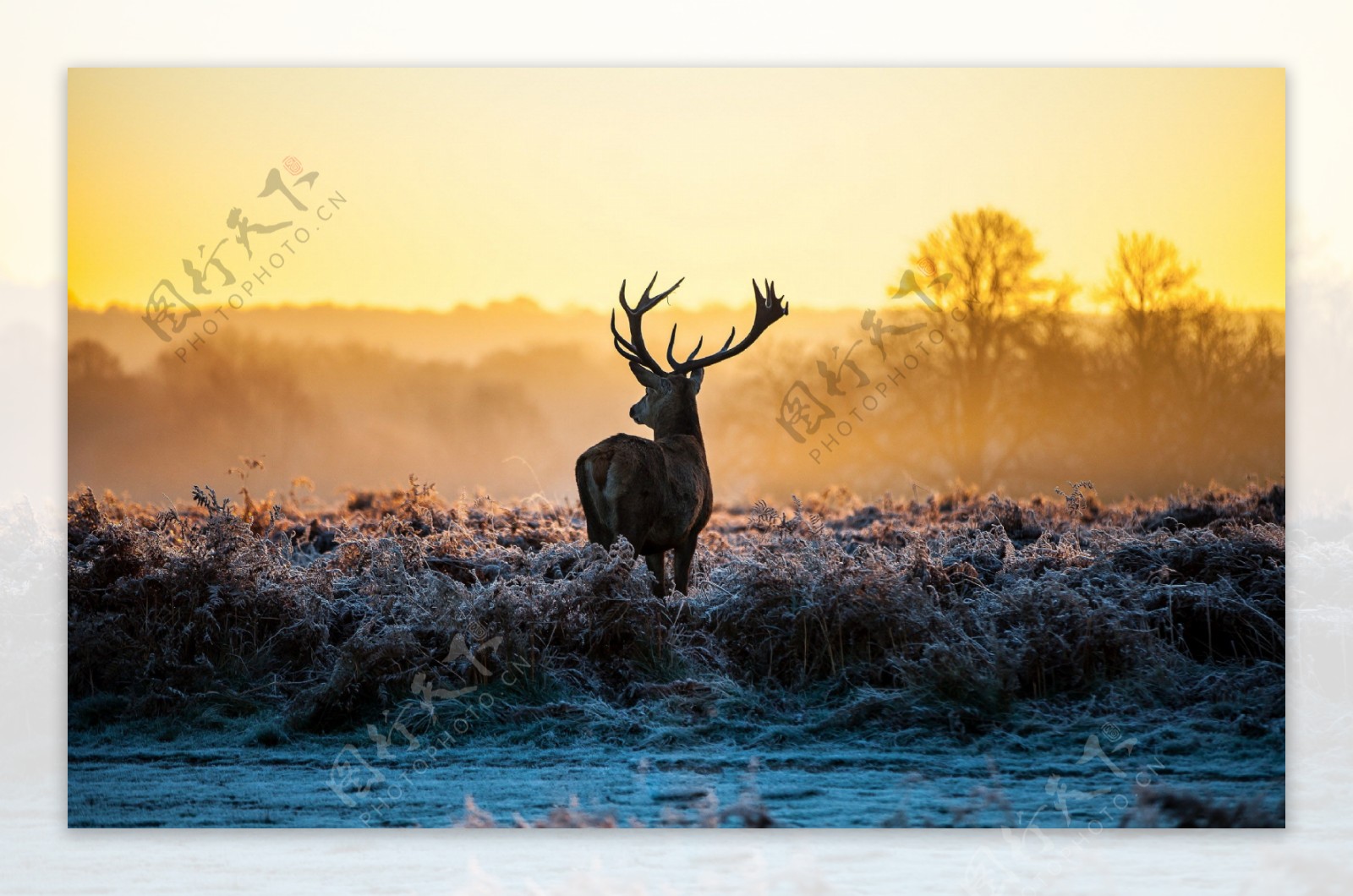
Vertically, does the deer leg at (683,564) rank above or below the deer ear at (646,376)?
below

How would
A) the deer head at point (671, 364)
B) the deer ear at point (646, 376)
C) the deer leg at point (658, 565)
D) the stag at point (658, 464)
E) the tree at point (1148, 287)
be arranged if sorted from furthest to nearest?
the deer ear at point (646, 376)
the deer head at point (671, 364)
the deer leg at point (658, 565)
the tree at point (1148, 287)
the stag at point (658, 464)

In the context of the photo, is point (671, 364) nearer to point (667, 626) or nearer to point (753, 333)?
point (753, 333)

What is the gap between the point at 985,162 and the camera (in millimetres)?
9102


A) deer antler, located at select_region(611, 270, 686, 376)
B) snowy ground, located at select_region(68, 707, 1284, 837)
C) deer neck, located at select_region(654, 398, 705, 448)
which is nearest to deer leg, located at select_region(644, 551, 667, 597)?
deer neck, located at select_region(654, 398, 705, 448)

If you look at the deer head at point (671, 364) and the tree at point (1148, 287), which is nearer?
the tree at point (1148, 287)

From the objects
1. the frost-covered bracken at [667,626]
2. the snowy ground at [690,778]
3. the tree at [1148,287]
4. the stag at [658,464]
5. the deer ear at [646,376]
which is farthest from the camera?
the deer ear at [646,376]

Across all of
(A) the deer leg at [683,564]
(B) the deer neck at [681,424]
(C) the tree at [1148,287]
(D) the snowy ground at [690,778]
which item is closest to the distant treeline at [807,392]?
(C) the tree at [1148,287]

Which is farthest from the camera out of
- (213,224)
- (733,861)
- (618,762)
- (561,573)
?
(561,573)

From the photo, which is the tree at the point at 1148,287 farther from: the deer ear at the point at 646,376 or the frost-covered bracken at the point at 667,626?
the deer ear at the point at 646,376

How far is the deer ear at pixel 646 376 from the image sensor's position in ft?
32.5

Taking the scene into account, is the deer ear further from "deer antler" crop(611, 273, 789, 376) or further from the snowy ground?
the snowy ground
